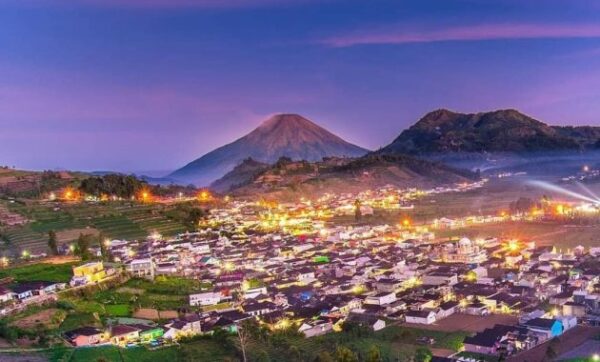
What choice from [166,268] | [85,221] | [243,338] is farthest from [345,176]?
[243,338]

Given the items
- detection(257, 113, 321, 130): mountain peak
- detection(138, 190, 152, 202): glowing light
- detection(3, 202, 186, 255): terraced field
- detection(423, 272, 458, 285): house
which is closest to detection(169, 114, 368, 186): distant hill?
detection(257, 113, 321, 130): mountain peak

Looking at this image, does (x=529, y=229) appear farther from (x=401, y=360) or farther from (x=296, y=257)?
(x=401, y=360)

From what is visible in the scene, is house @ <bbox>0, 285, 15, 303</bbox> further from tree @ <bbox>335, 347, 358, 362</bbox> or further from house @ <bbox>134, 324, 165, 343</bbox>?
tree @ <bbox>335, 347, 358, 362</bbox>

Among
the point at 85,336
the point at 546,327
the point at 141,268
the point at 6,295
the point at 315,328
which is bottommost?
the point at 546,327

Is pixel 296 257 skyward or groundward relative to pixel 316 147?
groundward

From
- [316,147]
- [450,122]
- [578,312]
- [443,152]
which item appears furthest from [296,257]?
[450,122]

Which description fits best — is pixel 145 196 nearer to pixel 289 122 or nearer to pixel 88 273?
pixel 88 273

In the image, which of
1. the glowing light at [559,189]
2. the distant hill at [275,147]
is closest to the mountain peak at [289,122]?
the distant hill at [275,147]
